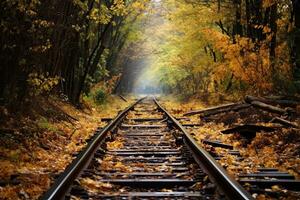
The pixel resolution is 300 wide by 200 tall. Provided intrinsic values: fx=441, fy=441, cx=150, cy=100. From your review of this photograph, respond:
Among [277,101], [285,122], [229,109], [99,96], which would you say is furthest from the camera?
[99,96]

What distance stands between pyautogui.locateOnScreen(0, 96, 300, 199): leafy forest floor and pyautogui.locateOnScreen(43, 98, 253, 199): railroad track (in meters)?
0.42

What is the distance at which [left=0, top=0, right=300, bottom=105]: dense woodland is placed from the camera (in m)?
9.96

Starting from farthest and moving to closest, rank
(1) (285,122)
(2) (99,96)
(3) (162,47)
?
(3) (162,47) → (2) (99,96) → (1) (285,122)

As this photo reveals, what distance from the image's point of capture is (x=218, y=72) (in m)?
20.9

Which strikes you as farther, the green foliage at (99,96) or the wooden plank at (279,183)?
the green foliage at (99,96)

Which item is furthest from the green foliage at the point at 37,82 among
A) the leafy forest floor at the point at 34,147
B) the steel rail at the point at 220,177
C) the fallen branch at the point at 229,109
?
the fallen branch at the point at 229,109

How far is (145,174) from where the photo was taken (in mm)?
6598

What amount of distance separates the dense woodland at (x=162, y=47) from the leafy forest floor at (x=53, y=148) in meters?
0.88

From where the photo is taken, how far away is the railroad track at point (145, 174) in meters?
5.40

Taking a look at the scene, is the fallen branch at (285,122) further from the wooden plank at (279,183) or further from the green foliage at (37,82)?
the green foliage at (37,82)

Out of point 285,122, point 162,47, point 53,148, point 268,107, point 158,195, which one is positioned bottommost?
point 53,148

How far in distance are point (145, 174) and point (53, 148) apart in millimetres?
3487

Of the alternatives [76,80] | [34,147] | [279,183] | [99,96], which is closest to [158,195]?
[279,183]

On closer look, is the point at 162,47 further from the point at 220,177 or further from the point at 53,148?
the point at 220,177
